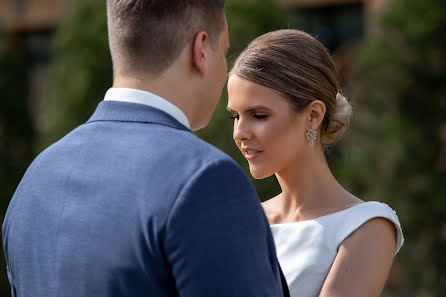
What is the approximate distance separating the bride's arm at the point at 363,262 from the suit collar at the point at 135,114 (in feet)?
3.33

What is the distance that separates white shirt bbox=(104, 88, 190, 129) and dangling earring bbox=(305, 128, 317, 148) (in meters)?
1.03

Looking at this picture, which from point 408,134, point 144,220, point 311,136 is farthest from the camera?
point 408,134

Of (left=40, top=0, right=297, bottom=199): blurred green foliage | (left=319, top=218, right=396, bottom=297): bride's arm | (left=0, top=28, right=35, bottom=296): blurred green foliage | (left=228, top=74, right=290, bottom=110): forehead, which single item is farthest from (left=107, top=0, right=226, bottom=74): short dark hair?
(left=0, top=28, right=35, bottom=296): blurred green foliage

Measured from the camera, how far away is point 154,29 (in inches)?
60.5

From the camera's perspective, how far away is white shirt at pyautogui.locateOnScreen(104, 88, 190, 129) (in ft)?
5.07

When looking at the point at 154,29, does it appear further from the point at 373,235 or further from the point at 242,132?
the point at 373,235

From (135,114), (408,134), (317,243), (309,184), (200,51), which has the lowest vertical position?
(408,134)

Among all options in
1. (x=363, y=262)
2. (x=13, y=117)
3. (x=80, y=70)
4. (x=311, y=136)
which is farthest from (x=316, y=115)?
(x=13, y=117)

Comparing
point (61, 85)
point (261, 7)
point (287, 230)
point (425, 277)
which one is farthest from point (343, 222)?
point (61, 85)

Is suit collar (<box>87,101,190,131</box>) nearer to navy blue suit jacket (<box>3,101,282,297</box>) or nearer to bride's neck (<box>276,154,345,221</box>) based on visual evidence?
navy blue suit jacket (<box>3,101,282,297</box>)

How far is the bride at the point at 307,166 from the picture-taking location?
2.35 metres

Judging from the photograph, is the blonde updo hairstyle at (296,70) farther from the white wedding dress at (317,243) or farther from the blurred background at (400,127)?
the blurred background at (400,127)

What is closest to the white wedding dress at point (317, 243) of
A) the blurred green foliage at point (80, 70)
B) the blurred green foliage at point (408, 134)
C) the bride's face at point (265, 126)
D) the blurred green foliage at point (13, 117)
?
Answer: the bride's face at point (265, 126)

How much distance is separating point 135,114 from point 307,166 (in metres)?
1.17
